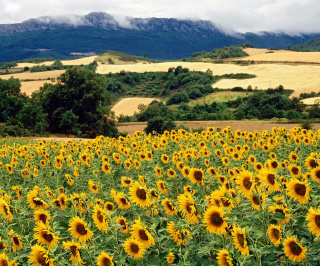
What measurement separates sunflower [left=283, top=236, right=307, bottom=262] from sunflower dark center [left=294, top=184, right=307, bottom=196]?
72 centimetres

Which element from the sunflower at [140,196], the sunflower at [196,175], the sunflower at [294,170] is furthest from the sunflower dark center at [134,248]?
the sunflower at [294,170]

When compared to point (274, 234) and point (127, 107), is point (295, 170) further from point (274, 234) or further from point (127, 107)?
point (127, 107)

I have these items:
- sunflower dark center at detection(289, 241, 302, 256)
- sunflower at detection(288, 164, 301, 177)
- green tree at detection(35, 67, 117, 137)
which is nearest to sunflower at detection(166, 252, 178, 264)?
sunflower dark center at detection(289, 241, 302, 256)

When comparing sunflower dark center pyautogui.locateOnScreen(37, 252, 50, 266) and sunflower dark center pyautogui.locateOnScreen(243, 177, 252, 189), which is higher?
sunflower dark center pyautogui.locateOnScreen(243, 177, 252, 189)

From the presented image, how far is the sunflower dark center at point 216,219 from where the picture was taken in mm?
2787

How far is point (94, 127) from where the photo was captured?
41.6 metres

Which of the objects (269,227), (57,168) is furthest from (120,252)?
(57,168)

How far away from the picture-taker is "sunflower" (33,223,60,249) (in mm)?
2986

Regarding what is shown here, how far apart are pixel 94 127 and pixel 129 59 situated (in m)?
102

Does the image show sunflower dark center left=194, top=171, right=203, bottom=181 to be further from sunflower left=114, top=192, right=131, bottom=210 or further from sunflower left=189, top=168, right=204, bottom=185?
sunflower left=114, top=192, right=131, bottom=210

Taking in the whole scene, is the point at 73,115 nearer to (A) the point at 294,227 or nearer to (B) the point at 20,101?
(B) the point at 20,101

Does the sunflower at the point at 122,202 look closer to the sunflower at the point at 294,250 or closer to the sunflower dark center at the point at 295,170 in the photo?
the sunflower at the point at 294,250

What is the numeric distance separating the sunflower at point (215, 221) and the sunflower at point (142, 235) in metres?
0.46

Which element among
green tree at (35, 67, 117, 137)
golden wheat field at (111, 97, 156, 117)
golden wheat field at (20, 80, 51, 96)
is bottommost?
golden wheat field at (111, 97, 156, 117)
